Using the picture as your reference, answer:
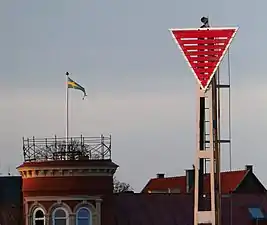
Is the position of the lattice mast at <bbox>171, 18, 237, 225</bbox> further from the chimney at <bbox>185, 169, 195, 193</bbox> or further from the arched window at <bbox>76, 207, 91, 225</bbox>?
the chimney at <bbox>185, 169, 195, 193</bbox>

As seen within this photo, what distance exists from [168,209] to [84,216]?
43.1 feet

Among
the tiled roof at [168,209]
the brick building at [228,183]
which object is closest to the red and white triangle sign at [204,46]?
the tiled roof at [168,209]

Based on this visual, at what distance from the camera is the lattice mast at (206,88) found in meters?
43.0

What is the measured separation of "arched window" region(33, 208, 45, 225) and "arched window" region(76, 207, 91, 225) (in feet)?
5.69

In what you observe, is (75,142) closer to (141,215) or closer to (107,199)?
(107,199)

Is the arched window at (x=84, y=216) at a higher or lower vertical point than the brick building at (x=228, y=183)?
lower

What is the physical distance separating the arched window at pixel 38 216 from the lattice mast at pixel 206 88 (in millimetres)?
14275

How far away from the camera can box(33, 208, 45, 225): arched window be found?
192 feet

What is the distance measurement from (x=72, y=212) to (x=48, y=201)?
129 cm

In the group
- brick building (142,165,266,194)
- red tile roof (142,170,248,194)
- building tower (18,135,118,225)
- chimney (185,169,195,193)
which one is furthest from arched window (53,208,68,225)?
red tile roof (142,170,248,194)

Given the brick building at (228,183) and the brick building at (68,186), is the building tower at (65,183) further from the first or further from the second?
the brick building at (228,183)

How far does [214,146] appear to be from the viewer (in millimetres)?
Answer: 44656

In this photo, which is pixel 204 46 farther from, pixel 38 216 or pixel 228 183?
pixel 228 183

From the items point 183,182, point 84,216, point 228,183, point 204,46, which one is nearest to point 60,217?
point 84,216
